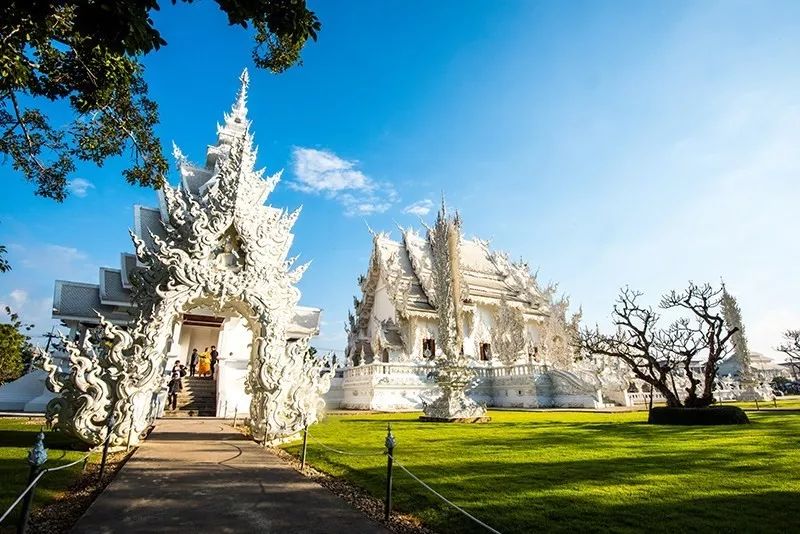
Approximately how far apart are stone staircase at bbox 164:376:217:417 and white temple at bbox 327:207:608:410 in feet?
22.5

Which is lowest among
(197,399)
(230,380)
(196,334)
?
(197,399)

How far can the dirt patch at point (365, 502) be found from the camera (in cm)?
374

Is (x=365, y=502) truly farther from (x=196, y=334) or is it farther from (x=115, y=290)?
(x=196, y=334)

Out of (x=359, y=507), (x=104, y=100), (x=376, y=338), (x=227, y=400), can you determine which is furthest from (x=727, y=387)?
(x=104, y=100)

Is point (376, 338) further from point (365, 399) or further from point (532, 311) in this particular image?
point (532, 311)

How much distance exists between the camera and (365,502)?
4477mm

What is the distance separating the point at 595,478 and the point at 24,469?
6867 mm

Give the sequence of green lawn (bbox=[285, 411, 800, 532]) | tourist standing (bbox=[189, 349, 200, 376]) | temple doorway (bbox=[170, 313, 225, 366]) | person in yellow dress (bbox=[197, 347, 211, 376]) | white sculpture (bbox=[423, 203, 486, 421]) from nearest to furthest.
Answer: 1. green lawn (bbox=[285, 411, 800, 532])
2. white sculpture (bbox=[423, 203, 486, 421])
3. temple doorway (bbox=[170, 313, 225, 366])
4. tourist standing (bbox=[189, 349, 200, 376])
5. person in yellow dress (bbox=[197, 347, 211, 376])

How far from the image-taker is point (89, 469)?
5980 millimetres

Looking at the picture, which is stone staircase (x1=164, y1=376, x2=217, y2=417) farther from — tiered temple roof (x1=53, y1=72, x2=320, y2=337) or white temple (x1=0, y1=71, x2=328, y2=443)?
white temple (x1=0, y1=71, x2=328, y2=443)

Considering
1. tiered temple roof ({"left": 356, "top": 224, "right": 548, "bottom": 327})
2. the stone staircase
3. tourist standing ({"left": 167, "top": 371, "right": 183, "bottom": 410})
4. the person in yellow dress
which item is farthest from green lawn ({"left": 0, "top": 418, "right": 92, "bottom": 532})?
tiered temple roof ({"left": 356, "top": 224, "right": 548, "bottom": 327})

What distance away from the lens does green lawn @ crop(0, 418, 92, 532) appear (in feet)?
14.1

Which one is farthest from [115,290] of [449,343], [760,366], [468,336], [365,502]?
[760,366]

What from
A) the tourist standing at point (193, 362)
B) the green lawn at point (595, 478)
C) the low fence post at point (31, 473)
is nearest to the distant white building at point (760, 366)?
the green lawn at point (595, 478)
